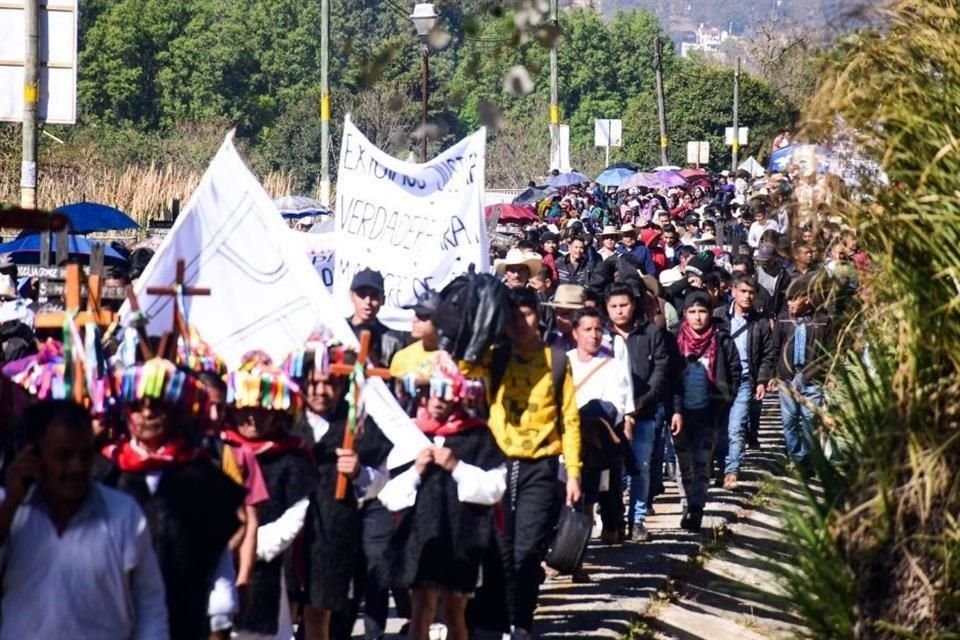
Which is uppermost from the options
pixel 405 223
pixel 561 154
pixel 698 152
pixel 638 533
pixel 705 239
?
pixel 698 152

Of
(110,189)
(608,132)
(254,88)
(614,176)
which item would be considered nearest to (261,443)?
(110,189)

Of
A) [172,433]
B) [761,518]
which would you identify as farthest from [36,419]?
[761,518]

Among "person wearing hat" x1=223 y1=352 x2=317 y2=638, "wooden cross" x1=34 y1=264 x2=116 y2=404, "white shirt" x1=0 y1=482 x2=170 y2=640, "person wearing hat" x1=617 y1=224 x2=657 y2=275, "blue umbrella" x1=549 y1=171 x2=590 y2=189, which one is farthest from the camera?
"blue umbrella" x1=549 y1=171 x2=590 y2=189

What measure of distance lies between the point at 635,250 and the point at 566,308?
975cm

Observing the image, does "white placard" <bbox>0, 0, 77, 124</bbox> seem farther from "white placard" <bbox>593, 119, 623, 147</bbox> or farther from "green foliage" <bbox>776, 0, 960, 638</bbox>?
"white placard" <bbox>593, 119, 623, 147</bbox>

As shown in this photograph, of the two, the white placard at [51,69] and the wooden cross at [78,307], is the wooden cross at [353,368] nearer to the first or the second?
the wooden cross at [78,307]

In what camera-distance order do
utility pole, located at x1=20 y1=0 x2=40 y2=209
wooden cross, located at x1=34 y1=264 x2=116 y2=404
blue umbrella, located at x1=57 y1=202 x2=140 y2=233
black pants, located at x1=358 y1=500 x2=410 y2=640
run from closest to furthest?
wooden cross, located at x1=34 y1=264 x2=116 y2=404, black pants, located at x1=358 y1=500 x2=410 y2=640, utility pole, located at x1=20 y1=0 x2=40 y2=209, blue umbrella, located at x1=57 y1=202 x2=140 y2=233

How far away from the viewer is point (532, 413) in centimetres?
956

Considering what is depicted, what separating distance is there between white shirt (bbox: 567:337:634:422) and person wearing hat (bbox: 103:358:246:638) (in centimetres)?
540

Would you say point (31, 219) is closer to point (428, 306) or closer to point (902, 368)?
point (902, 368)

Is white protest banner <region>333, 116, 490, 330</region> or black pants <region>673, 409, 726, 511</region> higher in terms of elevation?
white protest banner <region>333, 116, 490, 330</region>

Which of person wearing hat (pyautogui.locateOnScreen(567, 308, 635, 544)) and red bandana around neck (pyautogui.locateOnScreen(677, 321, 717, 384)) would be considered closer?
person wearing hat (pyautogui.locateOnScreen(567, 308, 635, 544))

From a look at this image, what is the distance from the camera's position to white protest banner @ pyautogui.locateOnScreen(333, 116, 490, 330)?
1110 cm

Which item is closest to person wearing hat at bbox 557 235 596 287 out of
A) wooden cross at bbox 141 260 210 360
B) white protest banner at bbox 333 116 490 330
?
white protest banner at bbox 333 116 490 330
